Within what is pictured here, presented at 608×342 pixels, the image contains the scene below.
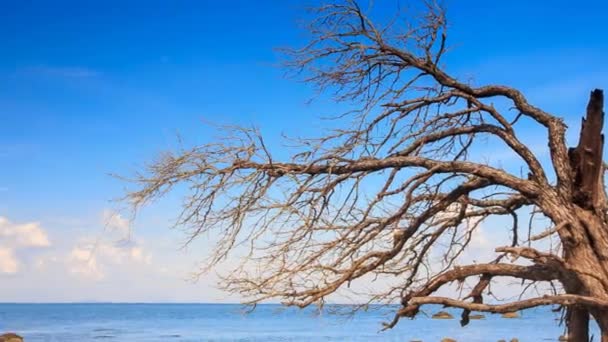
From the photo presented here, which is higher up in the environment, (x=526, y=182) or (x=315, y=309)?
(x=526, y=182)

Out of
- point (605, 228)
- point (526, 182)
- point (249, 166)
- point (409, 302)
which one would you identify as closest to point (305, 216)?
point (249, 166)

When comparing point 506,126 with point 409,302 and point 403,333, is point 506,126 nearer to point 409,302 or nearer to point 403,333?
point 409,302

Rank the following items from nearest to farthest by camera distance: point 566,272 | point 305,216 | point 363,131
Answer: point 566,272 < point 305,216 < point 363,131

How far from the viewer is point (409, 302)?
33.4 ft

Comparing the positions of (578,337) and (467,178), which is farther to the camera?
(467,178)

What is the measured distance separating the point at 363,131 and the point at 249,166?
1698 millimetres

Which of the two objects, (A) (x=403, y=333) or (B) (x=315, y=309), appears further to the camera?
(A) (x=403, y=333)

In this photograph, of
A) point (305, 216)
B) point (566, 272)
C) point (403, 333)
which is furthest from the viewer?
point (403, 333)

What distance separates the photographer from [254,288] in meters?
9.95

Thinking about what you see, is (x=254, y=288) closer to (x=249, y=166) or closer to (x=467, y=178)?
(x=249, y=166)

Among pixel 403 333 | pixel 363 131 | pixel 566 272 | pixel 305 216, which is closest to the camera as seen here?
pixel 566 272

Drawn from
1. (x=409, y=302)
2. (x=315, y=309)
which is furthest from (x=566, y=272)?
(x=315, y=309)

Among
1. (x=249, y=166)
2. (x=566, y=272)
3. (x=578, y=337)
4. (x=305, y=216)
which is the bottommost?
(x=578, y=337)

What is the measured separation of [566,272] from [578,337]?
3.70ft
